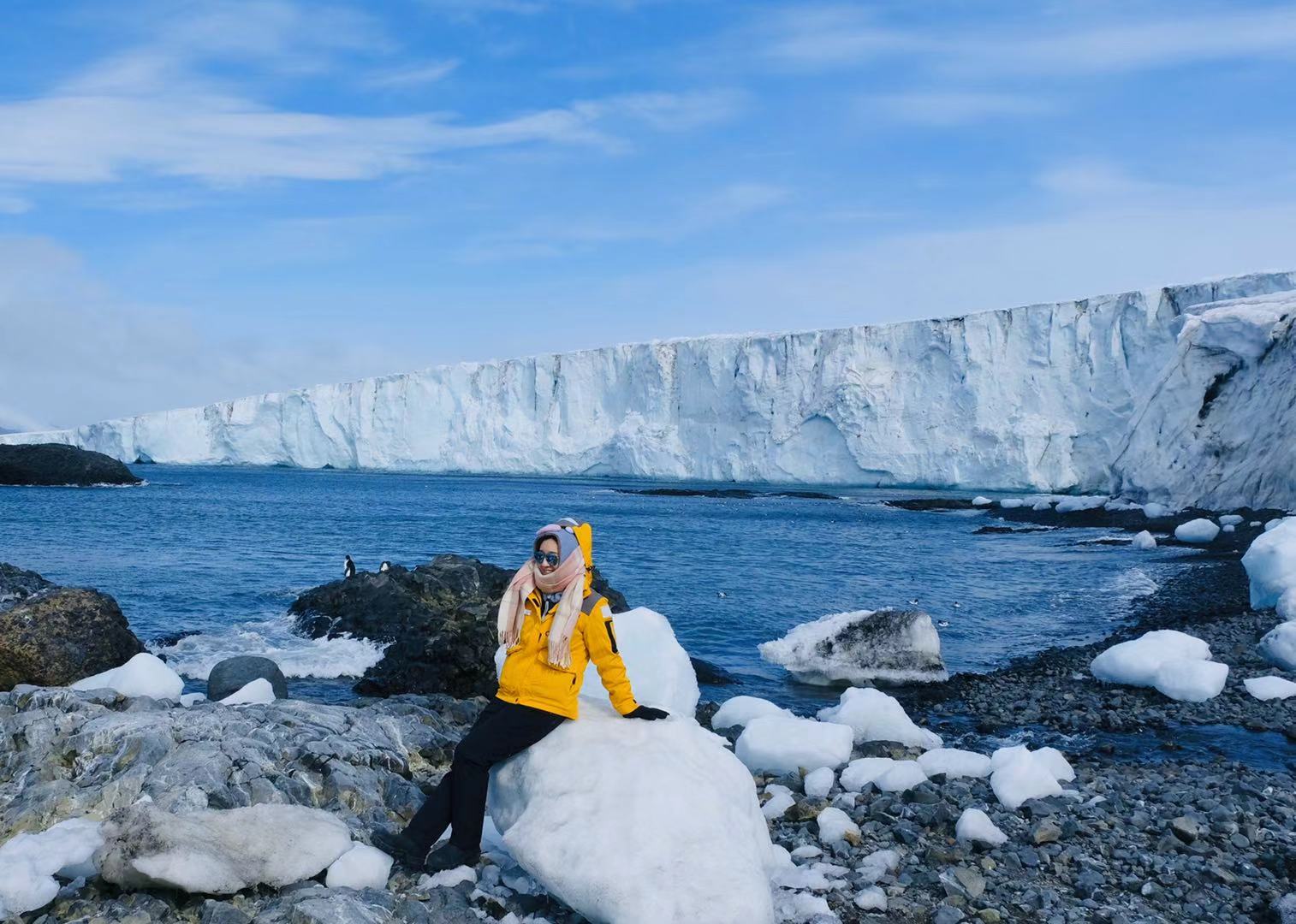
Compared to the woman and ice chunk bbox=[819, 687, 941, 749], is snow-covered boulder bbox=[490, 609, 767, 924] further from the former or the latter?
ice chunk bbox=[819, 687, 941, 749]

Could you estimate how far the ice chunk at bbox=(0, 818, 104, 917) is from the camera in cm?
360

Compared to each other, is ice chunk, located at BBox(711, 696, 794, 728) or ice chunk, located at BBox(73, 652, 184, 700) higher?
ice chunk, located at BBox(73, 652, 184, 700)

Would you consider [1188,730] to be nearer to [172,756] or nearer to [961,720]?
[961,720]

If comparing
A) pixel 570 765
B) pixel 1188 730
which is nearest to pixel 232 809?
pixel 570 765

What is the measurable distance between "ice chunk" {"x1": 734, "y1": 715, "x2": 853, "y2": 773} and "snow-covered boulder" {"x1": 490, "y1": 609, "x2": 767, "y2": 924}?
1.73 metres

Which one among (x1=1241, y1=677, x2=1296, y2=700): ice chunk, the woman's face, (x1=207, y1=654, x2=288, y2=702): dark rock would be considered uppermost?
the woman's face

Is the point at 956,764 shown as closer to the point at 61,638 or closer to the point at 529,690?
the point at 529,690

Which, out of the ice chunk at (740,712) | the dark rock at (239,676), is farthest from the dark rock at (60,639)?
the ice chunk at (740,712)

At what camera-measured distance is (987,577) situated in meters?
19.6

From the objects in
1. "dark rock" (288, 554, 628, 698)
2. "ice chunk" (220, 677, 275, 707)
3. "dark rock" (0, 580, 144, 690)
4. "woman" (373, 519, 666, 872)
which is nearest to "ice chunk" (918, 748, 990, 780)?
"dark rock" (288, 554, 628, 698)

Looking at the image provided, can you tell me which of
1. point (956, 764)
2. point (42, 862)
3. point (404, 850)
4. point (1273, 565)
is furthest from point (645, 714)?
point (1273, 565)

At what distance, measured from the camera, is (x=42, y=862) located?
3.74 meters

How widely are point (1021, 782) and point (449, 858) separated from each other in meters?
3.20

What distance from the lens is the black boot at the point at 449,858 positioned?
13.5ft
